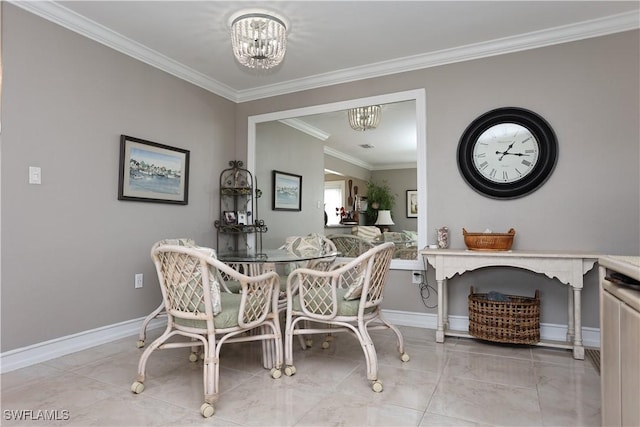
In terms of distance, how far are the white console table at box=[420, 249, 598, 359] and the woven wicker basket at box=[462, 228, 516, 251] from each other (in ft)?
0.27

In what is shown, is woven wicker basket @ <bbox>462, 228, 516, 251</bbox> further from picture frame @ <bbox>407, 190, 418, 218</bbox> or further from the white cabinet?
the white cabinet

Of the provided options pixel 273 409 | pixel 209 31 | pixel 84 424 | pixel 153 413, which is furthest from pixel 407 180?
pixel 84 424

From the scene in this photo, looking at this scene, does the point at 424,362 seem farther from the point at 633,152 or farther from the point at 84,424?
the point at 633,152

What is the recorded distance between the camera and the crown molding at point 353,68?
2850 millimetres

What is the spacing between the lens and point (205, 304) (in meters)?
1.99

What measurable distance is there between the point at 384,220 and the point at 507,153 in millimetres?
1227

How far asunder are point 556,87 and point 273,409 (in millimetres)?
3156

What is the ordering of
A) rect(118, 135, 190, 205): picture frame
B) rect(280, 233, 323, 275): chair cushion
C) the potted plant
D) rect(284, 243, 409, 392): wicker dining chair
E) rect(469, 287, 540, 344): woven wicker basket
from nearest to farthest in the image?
rect(284, 243, 409, 392): wicker dining chair → rect(469, 287, 540, 344): woven wicker basket → rect(118, 135, 190, 205): picture frame → rect(280, 233, 323, 275): chair cushion → the potted plant

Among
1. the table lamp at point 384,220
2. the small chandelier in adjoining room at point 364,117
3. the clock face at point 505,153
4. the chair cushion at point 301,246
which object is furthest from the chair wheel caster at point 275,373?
the small chandelier in adjoining room at point 364,117

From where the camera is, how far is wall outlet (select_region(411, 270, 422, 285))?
3.57 metres

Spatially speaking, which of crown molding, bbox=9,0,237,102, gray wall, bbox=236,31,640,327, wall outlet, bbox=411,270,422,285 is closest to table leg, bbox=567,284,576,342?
gray wall, bbox=236,31,640,327

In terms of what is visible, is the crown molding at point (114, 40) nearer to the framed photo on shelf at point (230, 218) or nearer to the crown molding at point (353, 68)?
the crown molding at point (353, 68)

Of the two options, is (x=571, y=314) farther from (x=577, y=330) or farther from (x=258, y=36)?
(x=258, y=36)

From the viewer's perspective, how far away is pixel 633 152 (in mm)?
2906
